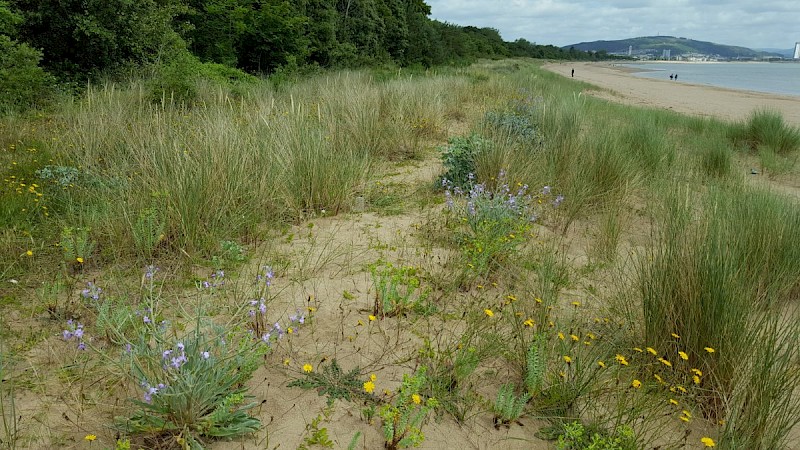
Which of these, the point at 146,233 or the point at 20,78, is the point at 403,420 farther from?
the point at 20,78

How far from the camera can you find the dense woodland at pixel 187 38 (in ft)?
26.5

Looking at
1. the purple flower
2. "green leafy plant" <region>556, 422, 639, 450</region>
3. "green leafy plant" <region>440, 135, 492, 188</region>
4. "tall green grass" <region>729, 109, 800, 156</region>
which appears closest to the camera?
"green leafy plant" <region>556, 422, 639, 450</region>

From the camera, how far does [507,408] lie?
1864 mm

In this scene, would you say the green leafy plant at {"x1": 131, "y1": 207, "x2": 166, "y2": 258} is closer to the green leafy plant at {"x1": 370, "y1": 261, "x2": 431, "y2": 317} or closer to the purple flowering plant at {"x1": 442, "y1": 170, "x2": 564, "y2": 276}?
the green leafy plant at {"x1": 370, "y1": 261, "x2": 431, "y2": 317}

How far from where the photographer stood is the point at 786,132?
848 cm

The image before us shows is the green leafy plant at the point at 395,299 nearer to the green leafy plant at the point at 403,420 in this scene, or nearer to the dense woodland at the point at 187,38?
the green leafy plant at the point at 403,420

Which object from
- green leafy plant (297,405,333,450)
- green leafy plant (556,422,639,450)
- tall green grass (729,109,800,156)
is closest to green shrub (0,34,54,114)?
green leafy plant (297,405,333,450)

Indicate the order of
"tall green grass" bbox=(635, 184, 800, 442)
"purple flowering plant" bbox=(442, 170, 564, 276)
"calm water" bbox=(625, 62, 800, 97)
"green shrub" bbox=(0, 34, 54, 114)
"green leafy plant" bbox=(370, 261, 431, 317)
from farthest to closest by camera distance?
1. "calm water" bbox=(625, 62, 800, 97)
2. "green shrub" bbox=(0, 34, 54, 114)
3. "purple flowering plant" bbox=(442, 170, 564, 276)
4. "green leafy plant" bbox=(370, 261, 431, 317)
5. "tall green grass" bbox=(635, 184, 800, 442)

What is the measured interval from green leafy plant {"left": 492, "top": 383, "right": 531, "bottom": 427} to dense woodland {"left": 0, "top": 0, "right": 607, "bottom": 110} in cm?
744

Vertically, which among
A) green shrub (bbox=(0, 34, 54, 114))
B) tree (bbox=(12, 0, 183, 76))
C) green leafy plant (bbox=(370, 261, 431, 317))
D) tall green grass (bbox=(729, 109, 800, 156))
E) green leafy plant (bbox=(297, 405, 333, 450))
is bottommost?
green leafy plant (bbox=(297, 405, 333, 450))

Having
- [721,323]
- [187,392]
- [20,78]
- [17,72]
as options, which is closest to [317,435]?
[187,392]

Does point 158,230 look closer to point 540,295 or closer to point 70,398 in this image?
point 70,398

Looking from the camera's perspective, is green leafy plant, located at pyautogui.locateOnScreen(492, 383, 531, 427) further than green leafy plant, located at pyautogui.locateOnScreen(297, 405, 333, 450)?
Yes

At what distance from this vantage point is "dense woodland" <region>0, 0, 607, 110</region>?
8070mm
